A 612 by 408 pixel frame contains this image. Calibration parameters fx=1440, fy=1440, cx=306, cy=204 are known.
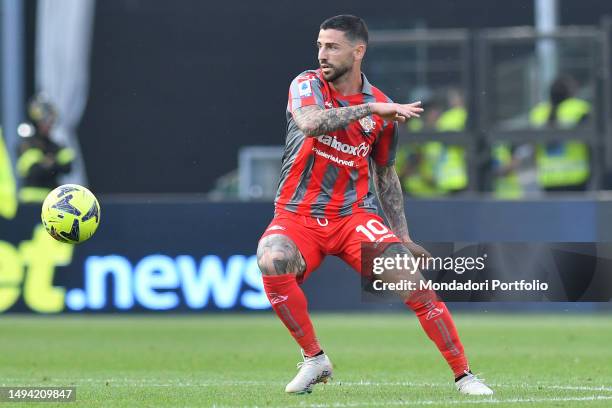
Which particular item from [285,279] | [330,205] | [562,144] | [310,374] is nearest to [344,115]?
[330,205]

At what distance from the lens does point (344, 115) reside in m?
8.06

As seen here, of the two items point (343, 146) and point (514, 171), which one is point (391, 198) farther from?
point (514, 171)

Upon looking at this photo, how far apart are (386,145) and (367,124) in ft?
0.79

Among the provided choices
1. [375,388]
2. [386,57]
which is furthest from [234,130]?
[375,388]

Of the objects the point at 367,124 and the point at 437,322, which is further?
the point at 367,124

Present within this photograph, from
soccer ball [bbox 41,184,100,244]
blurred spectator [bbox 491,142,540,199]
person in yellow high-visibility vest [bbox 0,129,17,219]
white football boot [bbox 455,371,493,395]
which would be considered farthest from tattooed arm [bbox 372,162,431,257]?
blurred spectator [bbox 491,142,540,199]

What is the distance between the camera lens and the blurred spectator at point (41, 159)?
15.9 metres

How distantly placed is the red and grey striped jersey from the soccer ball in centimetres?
156

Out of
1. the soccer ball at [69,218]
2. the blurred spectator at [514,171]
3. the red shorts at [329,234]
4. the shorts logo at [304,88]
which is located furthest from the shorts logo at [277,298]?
the blurred spectator at [514,171]

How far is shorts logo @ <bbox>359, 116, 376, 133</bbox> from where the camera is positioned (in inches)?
336

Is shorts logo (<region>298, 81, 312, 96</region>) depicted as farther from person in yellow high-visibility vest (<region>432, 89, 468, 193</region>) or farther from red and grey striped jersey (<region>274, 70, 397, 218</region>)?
person in yellow high-visibility vest (<region>432, 89, 468, 193</region>)

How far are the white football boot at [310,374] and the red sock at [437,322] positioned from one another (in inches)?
25.9

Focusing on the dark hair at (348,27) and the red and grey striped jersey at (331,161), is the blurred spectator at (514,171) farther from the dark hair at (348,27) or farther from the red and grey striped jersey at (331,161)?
the dark hair at (348,27)

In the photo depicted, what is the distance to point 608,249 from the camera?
1377 cm
